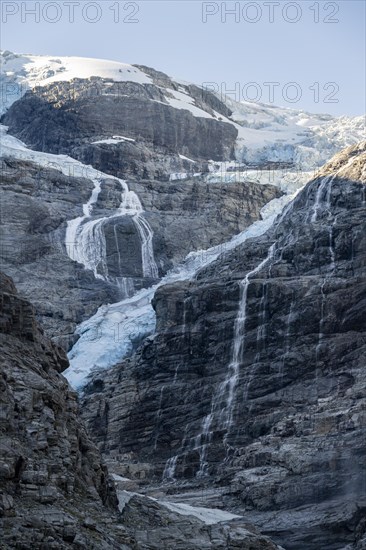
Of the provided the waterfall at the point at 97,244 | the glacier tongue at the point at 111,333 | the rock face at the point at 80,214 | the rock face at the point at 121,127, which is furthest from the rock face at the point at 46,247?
the rock face at the point at 121,127

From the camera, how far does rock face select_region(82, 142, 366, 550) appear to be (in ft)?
254

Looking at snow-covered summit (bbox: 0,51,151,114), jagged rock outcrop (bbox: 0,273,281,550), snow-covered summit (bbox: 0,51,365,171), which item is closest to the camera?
jagged rock outcrop (bbox: 0,273,281,550)

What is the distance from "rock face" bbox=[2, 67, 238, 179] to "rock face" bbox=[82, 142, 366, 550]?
46694 millimetres

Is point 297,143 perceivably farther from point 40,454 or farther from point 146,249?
point 40,454

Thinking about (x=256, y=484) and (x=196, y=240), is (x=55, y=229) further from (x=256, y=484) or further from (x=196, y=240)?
(x=256, y=484)

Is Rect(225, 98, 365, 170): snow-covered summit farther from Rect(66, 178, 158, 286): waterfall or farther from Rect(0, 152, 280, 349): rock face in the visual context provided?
Rect(66, 178, 158, 286): waterfall

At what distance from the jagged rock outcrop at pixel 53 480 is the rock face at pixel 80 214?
55950mm

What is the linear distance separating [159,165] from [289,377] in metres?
68.9

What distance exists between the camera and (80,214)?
137 meters

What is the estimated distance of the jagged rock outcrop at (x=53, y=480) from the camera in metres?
47.4

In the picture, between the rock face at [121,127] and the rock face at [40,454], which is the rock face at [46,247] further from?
the rock face at [40,454]

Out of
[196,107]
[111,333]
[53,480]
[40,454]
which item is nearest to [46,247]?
[111,333]

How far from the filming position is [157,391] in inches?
→ 3856

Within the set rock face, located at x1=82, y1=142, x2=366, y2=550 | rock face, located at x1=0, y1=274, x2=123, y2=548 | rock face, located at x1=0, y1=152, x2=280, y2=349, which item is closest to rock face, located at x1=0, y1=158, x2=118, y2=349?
rock face, located at x1=0, y1=152, x2=280, y2=349
